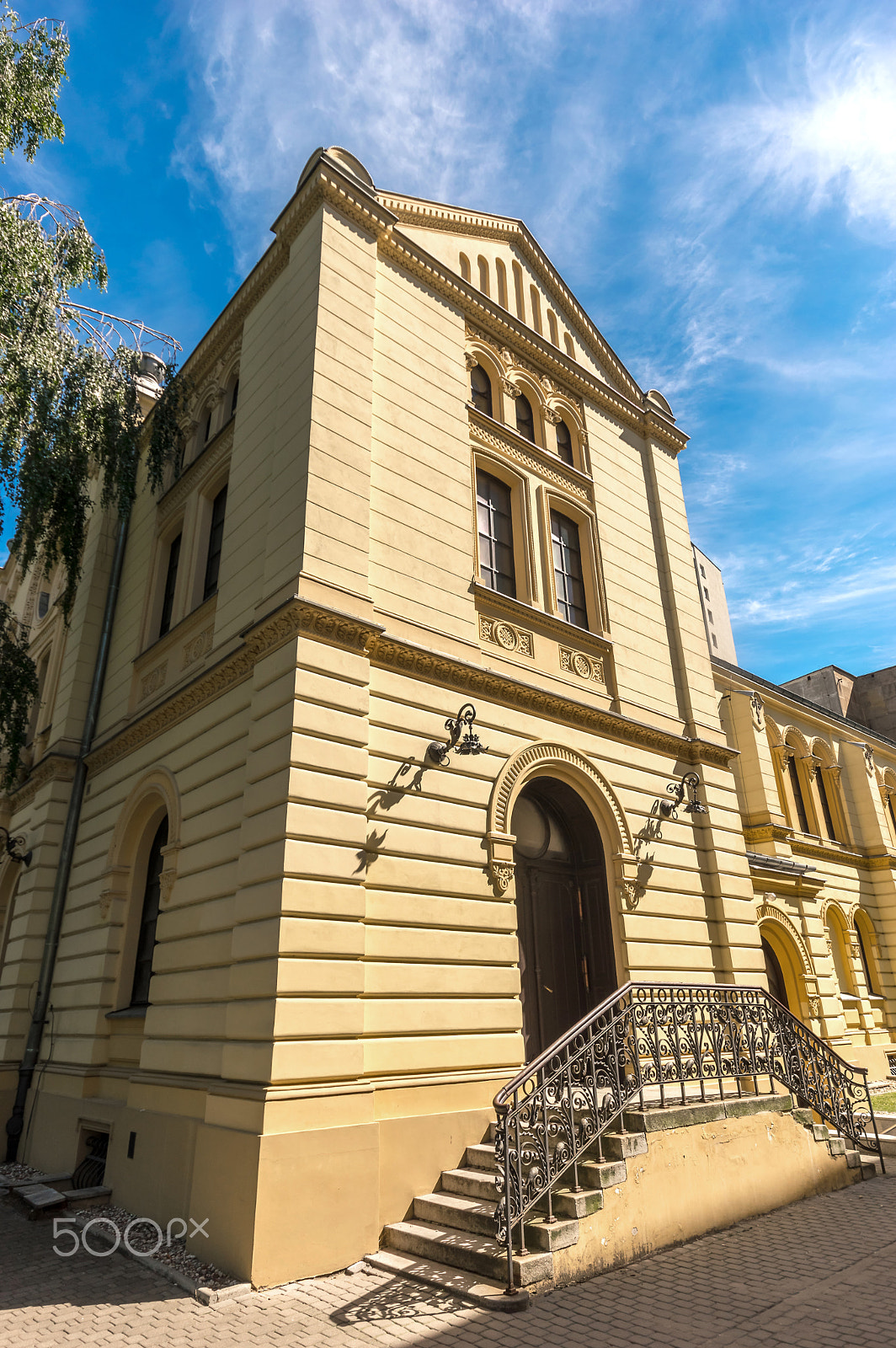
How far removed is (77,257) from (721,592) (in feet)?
114

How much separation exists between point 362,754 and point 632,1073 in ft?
15.1

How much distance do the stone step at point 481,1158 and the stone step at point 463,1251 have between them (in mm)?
814

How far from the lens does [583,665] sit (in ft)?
40.2

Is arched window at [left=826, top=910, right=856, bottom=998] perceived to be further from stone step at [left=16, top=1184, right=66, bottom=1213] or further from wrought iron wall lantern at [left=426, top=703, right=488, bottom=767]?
stone step at [left=16, top=1184, right=66, bottom=1213]

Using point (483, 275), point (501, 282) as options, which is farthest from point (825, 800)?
point (483, 275)

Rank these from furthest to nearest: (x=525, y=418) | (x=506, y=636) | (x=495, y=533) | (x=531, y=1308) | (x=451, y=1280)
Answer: (x=525, y=418)
(x=495, y=533)
(x=506, y=636)
(x=451, y=1280)
(x=531, y=1308)

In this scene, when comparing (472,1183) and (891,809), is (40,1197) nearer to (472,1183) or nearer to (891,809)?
(472,1183)

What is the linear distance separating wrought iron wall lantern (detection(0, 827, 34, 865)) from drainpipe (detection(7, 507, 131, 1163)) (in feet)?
2.65

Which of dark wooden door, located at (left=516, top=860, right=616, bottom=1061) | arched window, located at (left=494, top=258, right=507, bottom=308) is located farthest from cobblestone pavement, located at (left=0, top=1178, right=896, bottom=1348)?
arched window, located at (left=494, top=258, right=507, bottom=308)

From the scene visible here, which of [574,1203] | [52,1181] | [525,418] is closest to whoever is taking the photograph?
[574,1203]

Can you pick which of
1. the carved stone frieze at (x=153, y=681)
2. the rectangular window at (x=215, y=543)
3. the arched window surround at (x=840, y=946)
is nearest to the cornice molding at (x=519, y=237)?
the rectangular window at (x=215, y=543)

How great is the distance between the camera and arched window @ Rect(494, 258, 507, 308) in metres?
14.1

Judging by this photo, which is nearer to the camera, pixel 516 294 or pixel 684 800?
pixel 684 800

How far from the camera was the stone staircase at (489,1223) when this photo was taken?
608 centimetres
